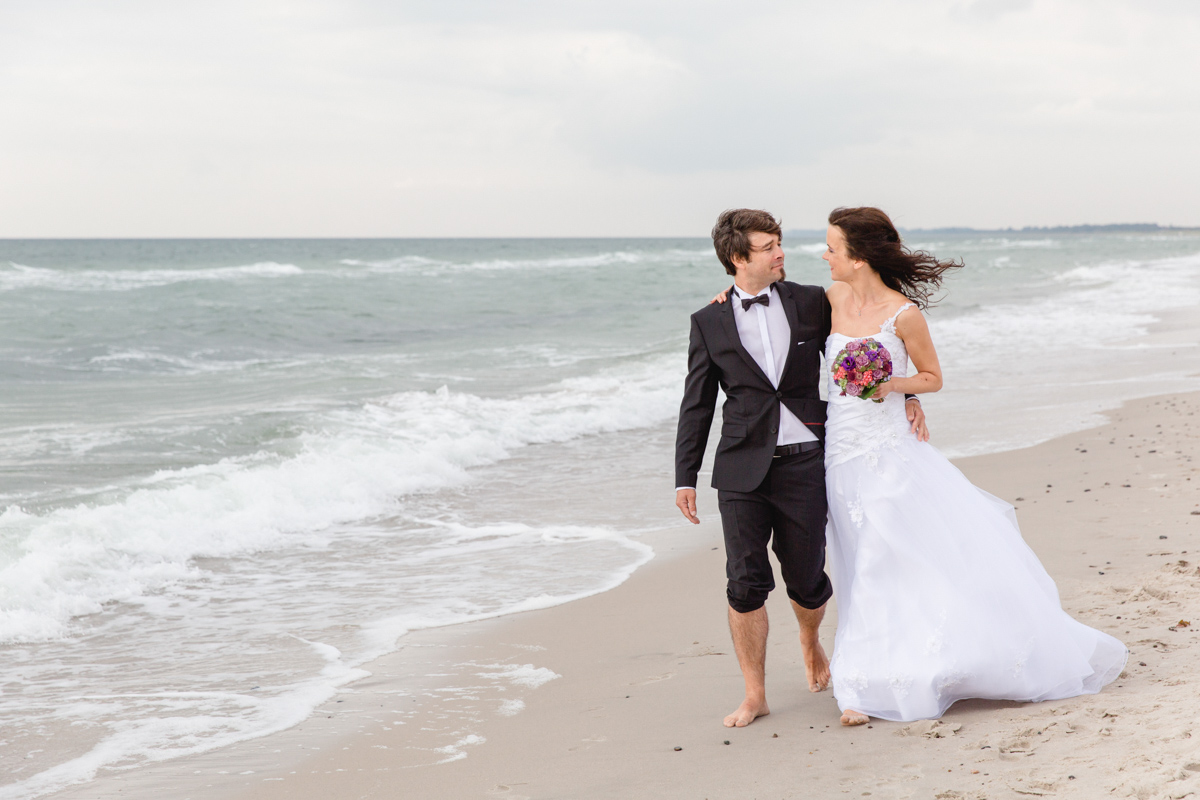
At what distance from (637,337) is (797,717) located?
61.5 ft

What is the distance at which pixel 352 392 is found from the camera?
44.5 feet

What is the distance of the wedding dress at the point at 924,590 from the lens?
3566 millimetres

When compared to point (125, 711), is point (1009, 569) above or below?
above

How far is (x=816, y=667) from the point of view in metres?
4.09

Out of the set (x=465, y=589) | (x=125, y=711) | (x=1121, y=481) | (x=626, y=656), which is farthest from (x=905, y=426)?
(x=1121, y=481)

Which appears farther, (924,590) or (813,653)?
(813,653)

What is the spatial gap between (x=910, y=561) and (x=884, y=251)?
1167 mm

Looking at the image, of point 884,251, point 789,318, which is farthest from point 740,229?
point 884,251

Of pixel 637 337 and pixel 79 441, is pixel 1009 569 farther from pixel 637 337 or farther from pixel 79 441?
pixel 637 337

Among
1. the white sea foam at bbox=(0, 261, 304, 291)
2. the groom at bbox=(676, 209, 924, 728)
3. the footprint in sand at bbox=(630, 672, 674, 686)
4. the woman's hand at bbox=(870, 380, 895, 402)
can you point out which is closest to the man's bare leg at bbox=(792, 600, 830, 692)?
the groom at bbox=(676, 209, 924, 728)

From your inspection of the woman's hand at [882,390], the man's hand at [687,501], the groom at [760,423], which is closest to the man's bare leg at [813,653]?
the groom at [760,423]

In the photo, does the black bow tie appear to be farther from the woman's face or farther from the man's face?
the woman's face

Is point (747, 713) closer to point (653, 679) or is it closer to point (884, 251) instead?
point (653, 679)

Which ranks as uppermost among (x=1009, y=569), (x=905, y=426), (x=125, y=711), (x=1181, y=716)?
(x=905, y=426)
